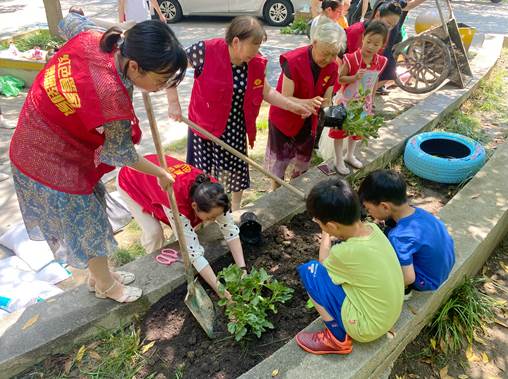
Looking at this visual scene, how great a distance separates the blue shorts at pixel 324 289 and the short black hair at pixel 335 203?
0.94 feet

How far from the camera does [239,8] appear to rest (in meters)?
10.5

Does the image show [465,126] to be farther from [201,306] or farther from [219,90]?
[201,306]

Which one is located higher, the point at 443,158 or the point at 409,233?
the point at 409,233

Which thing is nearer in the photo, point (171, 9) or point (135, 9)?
point (135, 9)

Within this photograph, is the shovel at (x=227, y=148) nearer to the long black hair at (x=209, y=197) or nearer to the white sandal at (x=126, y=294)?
the long black hair at (x=209, y=197)

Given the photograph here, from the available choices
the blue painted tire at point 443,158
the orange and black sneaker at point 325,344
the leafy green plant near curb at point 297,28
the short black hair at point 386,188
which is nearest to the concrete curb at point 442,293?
the orange and black sneaker at point 325,344

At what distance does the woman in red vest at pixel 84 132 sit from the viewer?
1.71 meters

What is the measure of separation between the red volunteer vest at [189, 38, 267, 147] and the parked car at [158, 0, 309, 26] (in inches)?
324

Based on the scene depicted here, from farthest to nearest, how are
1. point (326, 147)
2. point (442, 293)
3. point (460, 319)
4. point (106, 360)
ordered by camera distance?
point (326, 147)
point (460, 319)
point (442, 293)
point (106, 360)

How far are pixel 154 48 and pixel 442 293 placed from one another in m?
2.22

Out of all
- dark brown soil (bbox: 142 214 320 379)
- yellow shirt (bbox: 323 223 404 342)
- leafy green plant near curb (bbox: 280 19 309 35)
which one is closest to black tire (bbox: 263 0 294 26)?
leafy green plant near curb (bbox: 280 19 309 35)

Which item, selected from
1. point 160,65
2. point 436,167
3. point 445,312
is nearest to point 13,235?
point 160,65

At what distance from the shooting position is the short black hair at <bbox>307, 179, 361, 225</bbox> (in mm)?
1974

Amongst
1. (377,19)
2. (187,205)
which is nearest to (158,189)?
(187,205)
